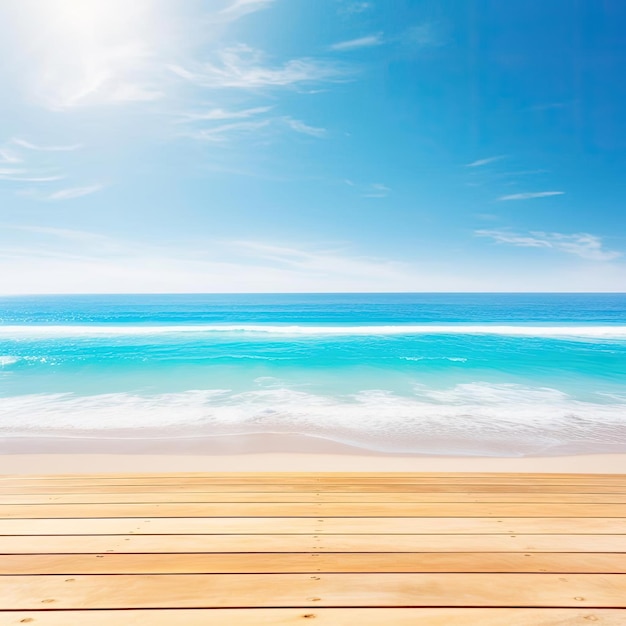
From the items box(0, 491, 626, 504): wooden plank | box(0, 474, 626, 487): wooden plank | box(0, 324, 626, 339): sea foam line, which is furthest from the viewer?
box(0, 324, 626, 339): sea foam line

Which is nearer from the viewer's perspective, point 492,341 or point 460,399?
point 460,399

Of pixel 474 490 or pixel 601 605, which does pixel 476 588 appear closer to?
pixel 601 605

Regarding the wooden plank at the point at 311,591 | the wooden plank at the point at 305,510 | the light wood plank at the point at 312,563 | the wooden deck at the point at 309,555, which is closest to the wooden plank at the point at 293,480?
the wooden deck at the point at 309,555

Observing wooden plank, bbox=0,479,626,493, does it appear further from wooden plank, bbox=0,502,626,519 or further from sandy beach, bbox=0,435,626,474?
sandy beach, bbox=0,435,626,474

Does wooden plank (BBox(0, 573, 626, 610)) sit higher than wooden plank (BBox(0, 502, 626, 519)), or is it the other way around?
wooden plank (BBox(0, 573, 626, 610))

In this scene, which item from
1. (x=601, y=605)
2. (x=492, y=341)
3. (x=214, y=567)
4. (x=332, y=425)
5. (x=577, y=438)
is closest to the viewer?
(x=601, y=605)

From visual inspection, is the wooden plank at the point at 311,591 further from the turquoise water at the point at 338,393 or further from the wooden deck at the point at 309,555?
the turquoise water at the point at 338,393

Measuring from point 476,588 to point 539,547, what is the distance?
780 mm

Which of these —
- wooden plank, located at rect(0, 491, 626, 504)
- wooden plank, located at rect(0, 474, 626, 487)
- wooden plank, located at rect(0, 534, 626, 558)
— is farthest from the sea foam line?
wooden plank, located at rect(0, 534, 626, 558)

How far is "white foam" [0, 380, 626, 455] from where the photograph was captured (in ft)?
24.9

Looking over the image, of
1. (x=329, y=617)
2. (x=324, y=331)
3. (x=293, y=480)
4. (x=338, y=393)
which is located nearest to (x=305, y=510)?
(x=293, y=480)

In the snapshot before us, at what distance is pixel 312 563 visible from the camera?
2342 millimetres

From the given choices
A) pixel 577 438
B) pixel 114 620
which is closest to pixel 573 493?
pixel 114 620

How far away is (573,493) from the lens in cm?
370
